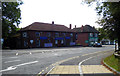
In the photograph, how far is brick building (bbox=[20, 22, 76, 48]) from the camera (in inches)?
1726

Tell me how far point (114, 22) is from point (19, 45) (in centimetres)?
3963

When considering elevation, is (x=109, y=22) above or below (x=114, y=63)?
above

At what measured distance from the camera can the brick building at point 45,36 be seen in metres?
43.8

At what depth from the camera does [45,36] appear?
1833 inches

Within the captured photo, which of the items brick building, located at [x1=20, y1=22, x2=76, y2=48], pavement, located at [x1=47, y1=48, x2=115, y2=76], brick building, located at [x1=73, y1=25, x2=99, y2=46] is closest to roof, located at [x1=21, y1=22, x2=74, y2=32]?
brick building, located at [x1=20, y1=22, x2=76, y2=48]

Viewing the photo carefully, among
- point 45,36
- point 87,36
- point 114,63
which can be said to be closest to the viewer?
point 114,63

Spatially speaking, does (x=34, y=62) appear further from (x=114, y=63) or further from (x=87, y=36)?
(x=87, y=36)

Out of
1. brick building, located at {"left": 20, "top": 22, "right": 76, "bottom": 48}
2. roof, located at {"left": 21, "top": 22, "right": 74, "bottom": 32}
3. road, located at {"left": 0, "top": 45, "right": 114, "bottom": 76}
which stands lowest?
road, located at {"left": 0, "top": 45, "right": 114, "bottom": 76}

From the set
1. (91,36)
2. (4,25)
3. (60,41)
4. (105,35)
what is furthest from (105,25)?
(91,36)

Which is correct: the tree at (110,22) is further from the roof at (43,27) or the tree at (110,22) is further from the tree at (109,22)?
the roof at (43,27)

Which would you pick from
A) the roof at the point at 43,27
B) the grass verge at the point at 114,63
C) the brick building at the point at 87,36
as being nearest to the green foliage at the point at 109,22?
the grass verge at the point at 114,63

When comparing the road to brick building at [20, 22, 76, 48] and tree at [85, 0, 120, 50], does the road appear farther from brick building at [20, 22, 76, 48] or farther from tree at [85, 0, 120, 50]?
brick building at [20, 22, 76, 48]

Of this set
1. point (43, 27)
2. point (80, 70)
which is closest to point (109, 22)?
point (80, 70)

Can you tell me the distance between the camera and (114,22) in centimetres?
1426
